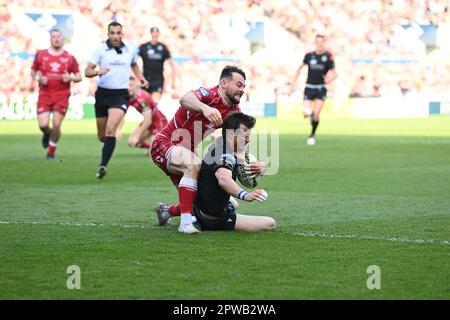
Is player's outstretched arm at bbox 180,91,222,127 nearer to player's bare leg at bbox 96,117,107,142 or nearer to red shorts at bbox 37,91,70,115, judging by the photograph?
player's bare leg at bbox 96,117,107,142

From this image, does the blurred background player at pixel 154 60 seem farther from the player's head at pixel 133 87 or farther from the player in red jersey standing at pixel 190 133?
the player in red jersey standing at pixel 190 133

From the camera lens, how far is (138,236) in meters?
8.46

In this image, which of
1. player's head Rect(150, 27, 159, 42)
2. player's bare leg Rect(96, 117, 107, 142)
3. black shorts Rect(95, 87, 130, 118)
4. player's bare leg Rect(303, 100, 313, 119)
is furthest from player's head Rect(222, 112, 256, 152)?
player's bare leg Rect(303, 100, 313, 119)

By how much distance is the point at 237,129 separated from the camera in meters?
8.56

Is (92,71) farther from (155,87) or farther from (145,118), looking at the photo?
(155,87)

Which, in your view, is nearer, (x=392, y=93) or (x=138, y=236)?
(x=138, y=236)

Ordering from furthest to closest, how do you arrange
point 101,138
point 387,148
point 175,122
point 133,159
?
point 387,148 < point 133,159 < point 101,138 < point 175,122

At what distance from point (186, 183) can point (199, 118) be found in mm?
795

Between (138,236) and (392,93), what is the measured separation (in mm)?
39450

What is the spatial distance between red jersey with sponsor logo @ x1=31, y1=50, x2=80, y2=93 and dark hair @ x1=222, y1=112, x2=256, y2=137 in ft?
31.9

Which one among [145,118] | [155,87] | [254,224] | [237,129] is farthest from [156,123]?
[237,129]

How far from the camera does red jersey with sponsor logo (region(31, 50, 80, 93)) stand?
1786 centimetres
